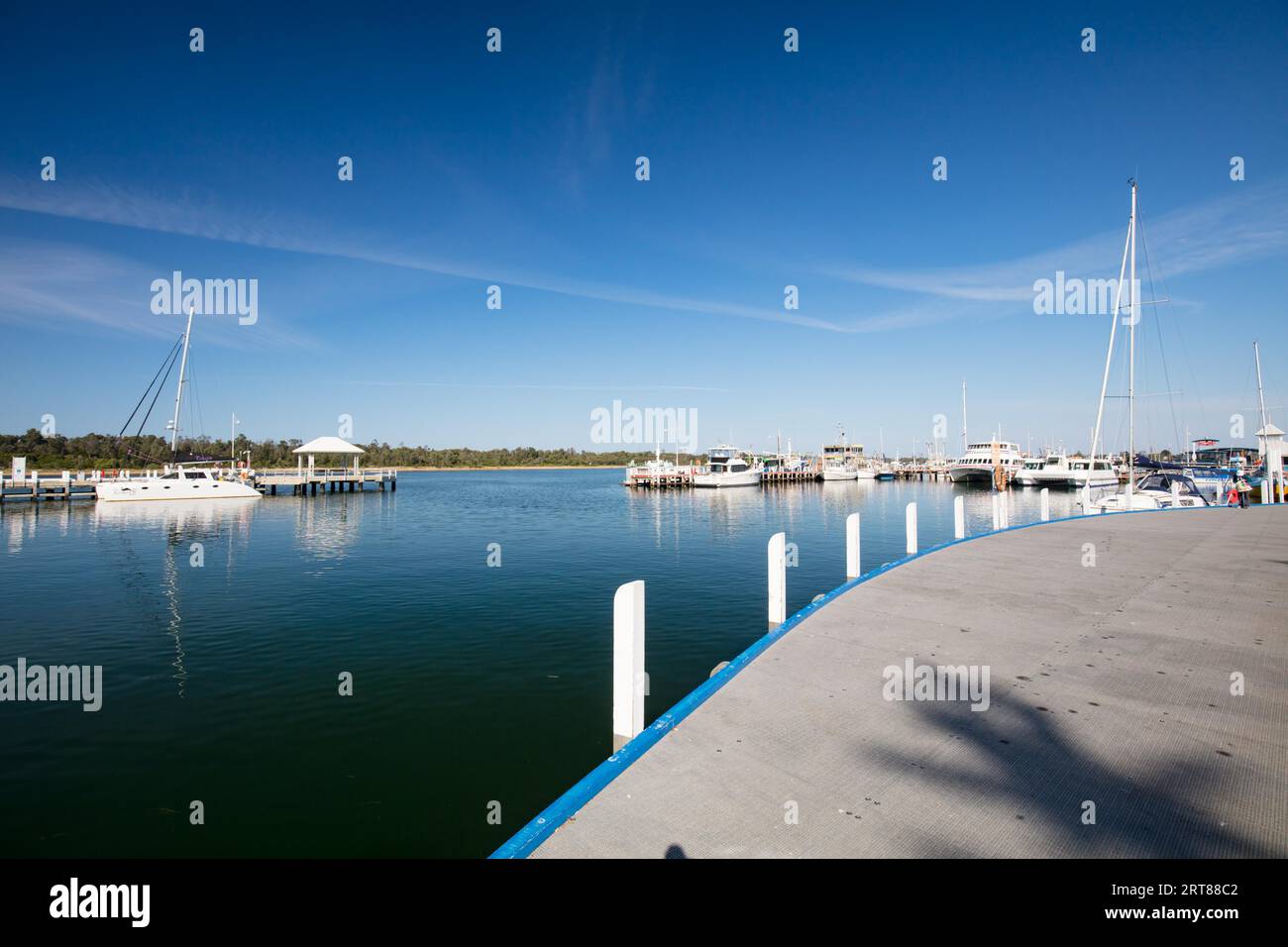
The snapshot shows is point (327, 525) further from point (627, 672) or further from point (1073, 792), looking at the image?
point (1073, 792)

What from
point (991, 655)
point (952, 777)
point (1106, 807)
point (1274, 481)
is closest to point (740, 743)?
point (952, 777)

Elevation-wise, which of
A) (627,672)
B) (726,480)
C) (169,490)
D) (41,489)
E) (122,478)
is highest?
(122,478)

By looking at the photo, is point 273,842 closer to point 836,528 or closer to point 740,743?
point 740,743

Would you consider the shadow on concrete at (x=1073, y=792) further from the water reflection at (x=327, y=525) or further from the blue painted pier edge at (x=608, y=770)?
the water reflection at (x=327, y=525)

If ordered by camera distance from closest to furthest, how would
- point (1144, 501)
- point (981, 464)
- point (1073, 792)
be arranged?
1. point (1073, 792)
2. point (1144, 501)
3. point (981, 464)

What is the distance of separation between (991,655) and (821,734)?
278cm

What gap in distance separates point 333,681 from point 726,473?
6633 centimetres

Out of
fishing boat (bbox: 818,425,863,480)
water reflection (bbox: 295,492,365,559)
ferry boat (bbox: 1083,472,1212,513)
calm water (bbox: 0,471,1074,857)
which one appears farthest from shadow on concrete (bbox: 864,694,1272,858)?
fishing boat (bbox: 818,425,863,480)

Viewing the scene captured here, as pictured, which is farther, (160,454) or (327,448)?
(160,454)

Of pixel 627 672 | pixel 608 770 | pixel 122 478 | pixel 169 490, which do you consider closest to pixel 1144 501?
pixel 627 672

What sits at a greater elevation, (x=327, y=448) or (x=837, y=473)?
(x=327, y=448)

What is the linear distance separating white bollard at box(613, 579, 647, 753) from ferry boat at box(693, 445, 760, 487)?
65967mm

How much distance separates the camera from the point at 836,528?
102 ft

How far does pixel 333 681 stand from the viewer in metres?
9.20
